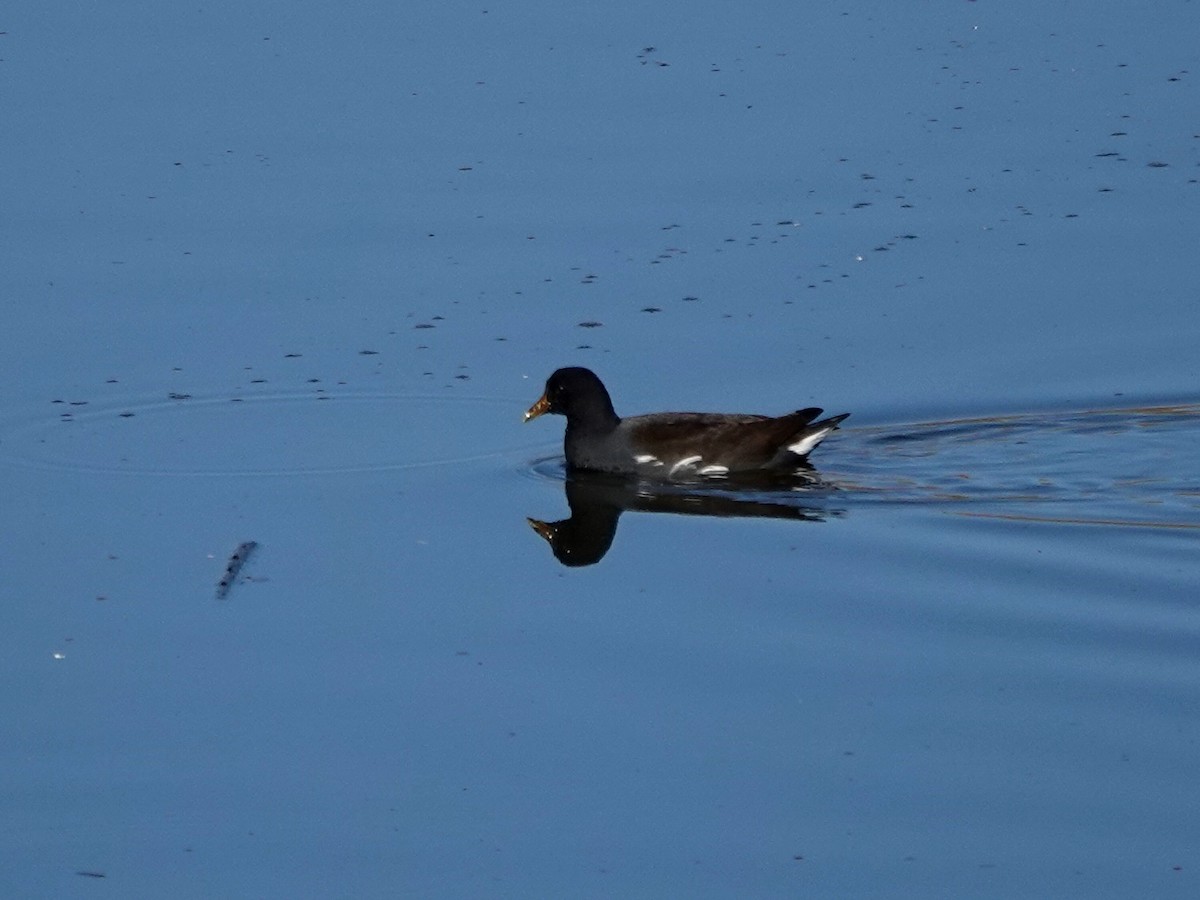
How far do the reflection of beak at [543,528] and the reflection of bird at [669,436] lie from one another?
2.66 feet

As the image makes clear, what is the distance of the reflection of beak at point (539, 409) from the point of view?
9.70 meters

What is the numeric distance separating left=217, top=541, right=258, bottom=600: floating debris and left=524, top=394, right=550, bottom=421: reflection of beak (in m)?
1.80

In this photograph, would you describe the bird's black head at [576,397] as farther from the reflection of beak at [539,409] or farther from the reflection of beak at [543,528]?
the reflection of beak at [543,528]

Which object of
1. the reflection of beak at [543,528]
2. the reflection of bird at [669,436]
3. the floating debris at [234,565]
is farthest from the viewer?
the reflection of bird at [669,436]

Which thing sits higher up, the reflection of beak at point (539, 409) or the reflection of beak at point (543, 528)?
the reflection of beak at point (539, 409)

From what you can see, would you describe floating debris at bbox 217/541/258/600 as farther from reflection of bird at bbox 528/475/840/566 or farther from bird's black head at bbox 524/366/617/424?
bird's black head at bbox 524/366/617/424

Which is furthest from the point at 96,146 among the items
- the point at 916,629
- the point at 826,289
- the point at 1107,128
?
the point at 916,629

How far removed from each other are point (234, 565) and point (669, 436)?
226 centimetres

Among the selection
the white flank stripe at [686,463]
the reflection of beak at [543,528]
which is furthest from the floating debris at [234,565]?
the white flank stripe at [686,463]

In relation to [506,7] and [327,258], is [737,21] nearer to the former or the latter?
[506,7]

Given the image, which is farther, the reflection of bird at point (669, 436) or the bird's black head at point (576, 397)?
the bird's black head at point (576, 397)

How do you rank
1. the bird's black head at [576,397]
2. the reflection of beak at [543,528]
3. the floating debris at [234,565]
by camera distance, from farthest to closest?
the bird's black head at [576,397]
the reflection of beak at [543,528]
the floating debris at [234,565]

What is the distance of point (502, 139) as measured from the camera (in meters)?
13.2

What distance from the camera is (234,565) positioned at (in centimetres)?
809
